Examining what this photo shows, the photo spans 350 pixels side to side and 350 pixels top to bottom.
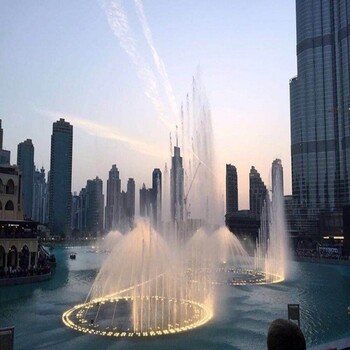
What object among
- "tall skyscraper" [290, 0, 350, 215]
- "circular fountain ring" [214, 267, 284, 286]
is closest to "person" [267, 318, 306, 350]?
"circular fountain ring" [214, 267, 284, 286]

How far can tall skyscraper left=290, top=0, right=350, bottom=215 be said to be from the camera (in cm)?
15888

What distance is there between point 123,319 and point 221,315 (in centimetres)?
813

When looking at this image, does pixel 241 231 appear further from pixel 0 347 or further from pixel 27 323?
pixel 0 347

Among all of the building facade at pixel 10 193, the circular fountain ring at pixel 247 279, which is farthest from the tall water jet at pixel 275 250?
the building facade at pixel 10 193

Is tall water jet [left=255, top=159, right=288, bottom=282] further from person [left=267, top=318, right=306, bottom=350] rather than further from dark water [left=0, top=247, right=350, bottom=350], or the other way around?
person [left=267, top=318, right=306, bottom=350]

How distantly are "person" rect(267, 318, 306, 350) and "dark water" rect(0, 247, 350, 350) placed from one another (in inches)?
842

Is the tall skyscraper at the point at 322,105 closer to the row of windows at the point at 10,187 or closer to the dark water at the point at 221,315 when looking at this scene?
the dark water at the point at 221,315

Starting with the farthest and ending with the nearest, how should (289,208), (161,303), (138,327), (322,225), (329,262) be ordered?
(289,208) → (322,225) → (329,262) → (161,303) → (138,327)

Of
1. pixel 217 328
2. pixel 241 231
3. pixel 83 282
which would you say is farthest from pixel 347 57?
pixel 217 328

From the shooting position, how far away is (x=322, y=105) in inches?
6442

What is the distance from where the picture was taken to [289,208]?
597 feet

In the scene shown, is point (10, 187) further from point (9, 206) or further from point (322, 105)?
point (322, 105)

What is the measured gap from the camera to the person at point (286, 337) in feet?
12.7

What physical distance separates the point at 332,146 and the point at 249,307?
459 feet
